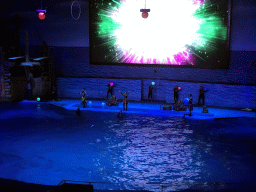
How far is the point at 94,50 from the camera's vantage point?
30031 millimetres

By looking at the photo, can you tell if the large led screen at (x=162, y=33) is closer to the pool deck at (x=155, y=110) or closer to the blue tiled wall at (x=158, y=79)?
the blue tiled wall at (x=158, y=79)

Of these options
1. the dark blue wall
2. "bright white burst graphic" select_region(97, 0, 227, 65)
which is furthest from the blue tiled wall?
"bright white burst graphic" select_region(97, 0, 227, 65)

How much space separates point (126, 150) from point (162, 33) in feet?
42.0

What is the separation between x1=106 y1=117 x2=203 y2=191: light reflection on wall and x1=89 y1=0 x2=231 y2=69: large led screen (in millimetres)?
6717

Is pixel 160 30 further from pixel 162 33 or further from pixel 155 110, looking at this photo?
pixel 155 110

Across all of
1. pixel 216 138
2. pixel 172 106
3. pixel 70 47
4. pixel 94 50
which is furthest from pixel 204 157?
pixel 70 47

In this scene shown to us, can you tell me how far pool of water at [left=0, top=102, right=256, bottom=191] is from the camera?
48.5 feet

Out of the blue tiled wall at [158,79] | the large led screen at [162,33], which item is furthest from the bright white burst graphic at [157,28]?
the blue tiled wall at [158,79]

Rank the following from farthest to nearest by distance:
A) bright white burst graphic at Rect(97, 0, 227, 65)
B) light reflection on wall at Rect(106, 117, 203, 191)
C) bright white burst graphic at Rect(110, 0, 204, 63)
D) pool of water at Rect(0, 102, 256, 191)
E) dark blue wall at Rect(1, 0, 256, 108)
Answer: bright white burst graphic at Rect(110, 0, 204, 63), bright white burst graphic at Rect(97, 0, 227, 65), dark blue wall at Rect(1, 0, 256, 108), pool of water at Rect(0, 102, 256, 191), light reflection on wall at Rect(106, 117, 203, 191)

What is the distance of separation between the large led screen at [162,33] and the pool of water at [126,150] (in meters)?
5.68

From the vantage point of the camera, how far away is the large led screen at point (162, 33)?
89.1 ft

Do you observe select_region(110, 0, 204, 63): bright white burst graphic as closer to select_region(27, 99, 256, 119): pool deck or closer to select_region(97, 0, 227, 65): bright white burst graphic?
select_region(97, 0, 227, 65): bright white burst graphic

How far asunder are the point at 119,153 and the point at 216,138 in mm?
5923

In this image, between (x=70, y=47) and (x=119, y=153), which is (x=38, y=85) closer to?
(x=70, y=47)
